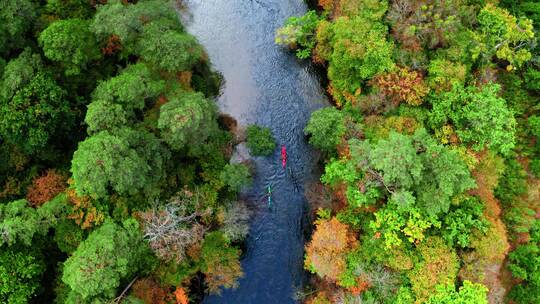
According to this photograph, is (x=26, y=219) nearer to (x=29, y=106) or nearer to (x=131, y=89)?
(x=29, y=106)

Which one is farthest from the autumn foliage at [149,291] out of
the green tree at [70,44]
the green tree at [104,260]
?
the green tree at [70,44]

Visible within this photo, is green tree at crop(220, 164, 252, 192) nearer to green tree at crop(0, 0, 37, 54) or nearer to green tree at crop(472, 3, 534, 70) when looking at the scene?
green tree at crop(0, 0, 37, 54)

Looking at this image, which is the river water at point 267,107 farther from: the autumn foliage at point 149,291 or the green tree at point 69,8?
the green tree at point 69,8

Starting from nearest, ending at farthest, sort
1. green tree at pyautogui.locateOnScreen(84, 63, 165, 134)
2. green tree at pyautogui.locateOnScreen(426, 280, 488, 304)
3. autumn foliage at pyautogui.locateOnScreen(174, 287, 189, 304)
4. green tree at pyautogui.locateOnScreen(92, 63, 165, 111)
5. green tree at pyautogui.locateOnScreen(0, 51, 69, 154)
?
green tree at pyautogui.locateOnScreen(84, 63, 165, 134) → green tree at pyautogui.locateOnScreen(426, 280, 488, 304) → green tree at pyautogui.locateOnScreen(0, 51, 69, 154) → green tree at pyautogui.locateOnScreen(92, 63, 165, 111) → autumn foliage at pyautogui.locateOnScreen(174, 287, 189, 304)

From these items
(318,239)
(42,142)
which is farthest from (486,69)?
(42,142)

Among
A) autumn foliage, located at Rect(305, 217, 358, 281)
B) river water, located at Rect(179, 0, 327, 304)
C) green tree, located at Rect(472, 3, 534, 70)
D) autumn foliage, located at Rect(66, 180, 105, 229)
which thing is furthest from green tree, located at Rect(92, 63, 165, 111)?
green tree, located at Rect(472, 3, 534, 70)

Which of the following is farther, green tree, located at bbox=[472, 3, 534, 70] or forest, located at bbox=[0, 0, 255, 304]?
green tree, located at bbox=[472, 3, 534, 70]

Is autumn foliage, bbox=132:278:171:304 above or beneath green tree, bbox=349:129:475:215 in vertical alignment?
beneath
